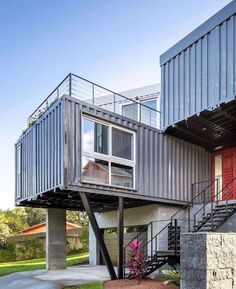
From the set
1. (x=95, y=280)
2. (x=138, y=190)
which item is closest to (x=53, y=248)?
(x=95, y=280)

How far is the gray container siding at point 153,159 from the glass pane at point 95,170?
200mm

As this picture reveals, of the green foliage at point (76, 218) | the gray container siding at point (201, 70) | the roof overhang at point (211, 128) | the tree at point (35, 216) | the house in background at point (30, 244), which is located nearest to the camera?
the gray container siding at point (201, 70)

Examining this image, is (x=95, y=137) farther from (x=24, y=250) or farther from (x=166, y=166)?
(x=24, y=250)

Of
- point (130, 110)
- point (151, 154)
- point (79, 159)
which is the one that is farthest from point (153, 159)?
point (130, 110)

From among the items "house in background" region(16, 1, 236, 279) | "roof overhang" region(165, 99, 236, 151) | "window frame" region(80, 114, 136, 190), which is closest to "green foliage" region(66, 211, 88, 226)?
"house in background" region(16, 1, 236, 279)

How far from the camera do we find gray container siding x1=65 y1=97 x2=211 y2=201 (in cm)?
1066

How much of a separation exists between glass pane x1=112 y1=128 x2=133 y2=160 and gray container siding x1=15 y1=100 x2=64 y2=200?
6.07ft

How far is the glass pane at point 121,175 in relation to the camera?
11659 mm

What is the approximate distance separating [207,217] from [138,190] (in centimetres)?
238

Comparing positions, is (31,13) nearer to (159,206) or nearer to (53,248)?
(159,206)

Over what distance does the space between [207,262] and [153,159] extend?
7.51 metres

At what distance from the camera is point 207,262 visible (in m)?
5.44

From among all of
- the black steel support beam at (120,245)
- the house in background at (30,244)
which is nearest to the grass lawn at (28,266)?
the house in background at (30,244)

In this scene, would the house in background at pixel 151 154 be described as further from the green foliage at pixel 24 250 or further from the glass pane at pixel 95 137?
the green foliage at pixel 24 250
